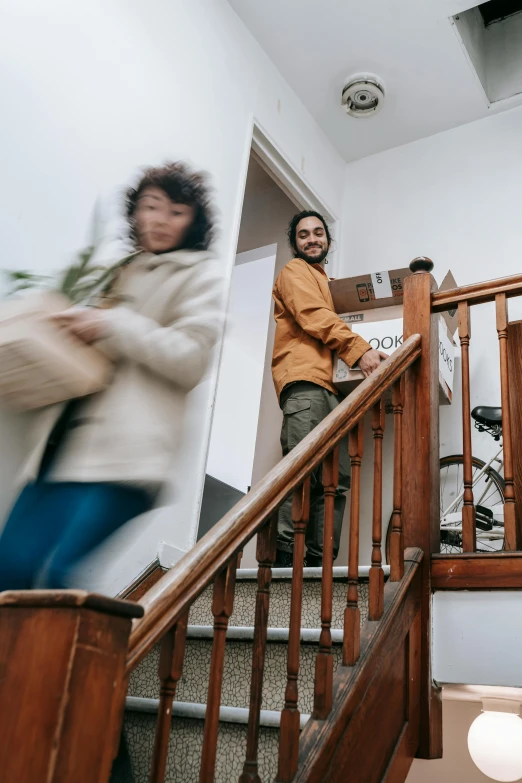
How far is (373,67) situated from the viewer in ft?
12.9

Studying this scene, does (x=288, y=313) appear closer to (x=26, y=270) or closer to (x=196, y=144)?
(x=196, y=144)

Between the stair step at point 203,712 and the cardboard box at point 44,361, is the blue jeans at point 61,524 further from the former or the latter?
the stair step at point 203,712

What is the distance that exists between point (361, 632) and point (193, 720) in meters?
0.47

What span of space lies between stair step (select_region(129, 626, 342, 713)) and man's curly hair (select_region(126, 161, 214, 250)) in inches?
41.3

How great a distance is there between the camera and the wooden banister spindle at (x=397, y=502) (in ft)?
6.57

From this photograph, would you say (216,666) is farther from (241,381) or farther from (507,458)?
(241,381)

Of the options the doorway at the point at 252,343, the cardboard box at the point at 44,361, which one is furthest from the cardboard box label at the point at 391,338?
the cardboard box at the point at 44,361

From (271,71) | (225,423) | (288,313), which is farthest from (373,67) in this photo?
(225,423)

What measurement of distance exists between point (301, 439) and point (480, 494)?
1431 millimetres

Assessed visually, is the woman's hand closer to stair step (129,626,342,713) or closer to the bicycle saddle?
stair step (129,626,342,713)

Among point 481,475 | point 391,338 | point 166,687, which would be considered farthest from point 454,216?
point 166,687

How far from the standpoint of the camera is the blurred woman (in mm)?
1472

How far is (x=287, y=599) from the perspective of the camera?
218 centimetres

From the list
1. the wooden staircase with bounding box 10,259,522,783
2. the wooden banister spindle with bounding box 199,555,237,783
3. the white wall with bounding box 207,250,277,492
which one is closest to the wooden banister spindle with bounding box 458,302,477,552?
the wooden staircase with bounding box 10,259,522,783
